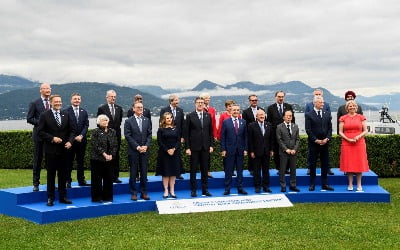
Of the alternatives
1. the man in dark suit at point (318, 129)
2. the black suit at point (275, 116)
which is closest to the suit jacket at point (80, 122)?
the black suit at point (275, 116)

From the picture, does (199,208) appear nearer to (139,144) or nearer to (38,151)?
(139,144)

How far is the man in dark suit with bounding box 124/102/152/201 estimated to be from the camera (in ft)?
29.0

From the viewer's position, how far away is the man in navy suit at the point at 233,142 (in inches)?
372

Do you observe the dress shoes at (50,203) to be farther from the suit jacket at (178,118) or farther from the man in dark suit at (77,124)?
the suit jacket at (178,118)

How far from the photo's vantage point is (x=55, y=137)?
8172mm

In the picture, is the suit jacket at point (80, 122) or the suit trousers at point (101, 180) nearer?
the suit trousers at point (101, 180)

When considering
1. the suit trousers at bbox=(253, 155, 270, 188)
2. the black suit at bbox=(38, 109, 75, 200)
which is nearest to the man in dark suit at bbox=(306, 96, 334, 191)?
the suit trousers at bbox=(253, 155, 270, 188)

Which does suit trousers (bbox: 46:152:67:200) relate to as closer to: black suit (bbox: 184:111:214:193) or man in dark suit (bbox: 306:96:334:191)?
black suit (bbox: 184:111:214:193)

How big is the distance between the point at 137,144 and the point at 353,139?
14.2 ft

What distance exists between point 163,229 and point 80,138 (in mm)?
2526

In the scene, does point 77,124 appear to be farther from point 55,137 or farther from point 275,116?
point 275,116

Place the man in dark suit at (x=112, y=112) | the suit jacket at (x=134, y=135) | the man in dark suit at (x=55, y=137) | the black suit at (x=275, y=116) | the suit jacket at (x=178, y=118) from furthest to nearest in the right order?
the black suit at (x=275, y=116)
the suit jacket at (x=178, y=118)
the man in dark suit at (x=112, y=112)
the suit jacket at (x=134, y=135)
the man in dark suit at (x=55, y=137)

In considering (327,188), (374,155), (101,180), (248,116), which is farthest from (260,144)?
(374,155)

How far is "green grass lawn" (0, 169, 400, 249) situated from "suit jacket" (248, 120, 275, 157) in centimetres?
134
